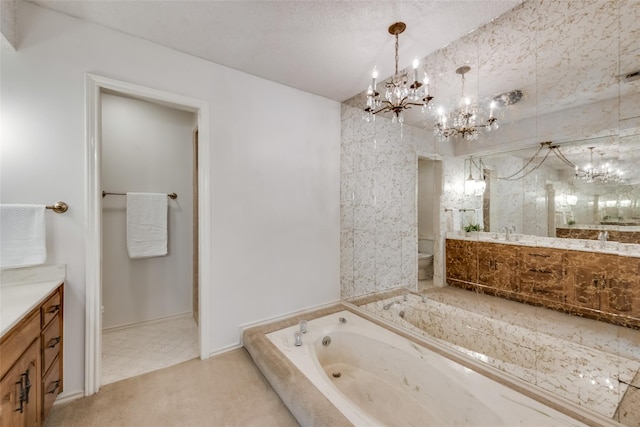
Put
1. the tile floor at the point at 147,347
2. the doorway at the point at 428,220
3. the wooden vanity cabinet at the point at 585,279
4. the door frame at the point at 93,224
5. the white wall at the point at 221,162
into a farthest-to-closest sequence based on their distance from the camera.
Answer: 1. the doorway at the point at 428,220
2. the tile floor at the point at 147,347
3. the door frame at the point at 93,224
4. the white wall at the point at 221,162
5. the wooden vanity cabinet at the point at 585,279

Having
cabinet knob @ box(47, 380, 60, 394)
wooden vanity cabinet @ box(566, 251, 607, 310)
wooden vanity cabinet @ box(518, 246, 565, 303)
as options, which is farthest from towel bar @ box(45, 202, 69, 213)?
wooden vanity cabinet @ box(566, 251, 607, 310)

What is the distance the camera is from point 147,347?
7.54ft

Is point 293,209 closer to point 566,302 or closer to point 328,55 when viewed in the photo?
point 328,55

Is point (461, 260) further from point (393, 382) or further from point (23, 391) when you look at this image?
point (23, 391)

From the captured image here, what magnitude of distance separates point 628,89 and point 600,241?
0.74m

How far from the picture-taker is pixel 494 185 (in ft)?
5.68

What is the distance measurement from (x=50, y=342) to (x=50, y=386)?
24cm

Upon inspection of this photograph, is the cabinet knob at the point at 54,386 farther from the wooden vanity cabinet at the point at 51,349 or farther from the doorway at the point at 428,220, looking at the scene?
the doorway at the point at 428,220

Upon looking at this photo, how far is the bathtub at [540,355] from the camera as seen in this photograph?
1258 mm

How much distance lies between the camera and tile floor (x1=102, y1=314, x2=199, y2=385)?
6.47ft

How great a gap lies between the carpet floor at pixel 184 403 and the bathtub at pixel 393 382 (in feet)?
0.95

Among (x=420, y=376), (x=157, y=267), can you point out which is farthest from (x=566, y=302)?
(x=157, y=267)

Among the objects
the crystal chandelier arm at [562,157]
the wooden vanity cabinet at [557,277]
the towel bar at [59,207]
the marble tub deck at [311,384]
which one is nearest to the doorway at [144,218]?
the marble tub deck at [311,384]

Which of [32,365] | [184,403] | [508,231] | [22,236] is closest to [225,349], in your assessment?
[184,403]
